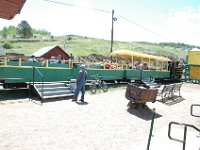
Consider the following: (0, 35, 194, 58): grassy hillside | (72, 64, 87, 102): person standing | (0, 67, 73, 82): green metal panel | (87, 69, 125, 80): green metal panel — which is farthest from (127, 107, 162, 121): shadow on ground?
(0, 35, 194, 58): grassy hillside

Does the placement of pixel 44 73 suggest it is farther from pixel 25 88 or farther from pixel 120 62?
pixel 120 62

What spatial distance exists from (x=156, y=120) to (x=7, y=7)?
721cm

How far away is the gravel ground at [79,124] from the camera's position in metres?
7.53

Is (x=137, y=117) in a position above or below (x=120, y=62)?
below

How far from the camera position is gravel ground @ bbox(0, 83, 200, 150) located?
7.53 m

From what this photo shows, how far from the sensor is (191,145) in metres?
7.81

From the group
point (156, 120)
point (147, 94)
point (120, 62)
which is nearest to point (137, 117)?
point (156, 120)

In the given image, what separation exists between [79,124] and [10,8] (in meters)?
4.77

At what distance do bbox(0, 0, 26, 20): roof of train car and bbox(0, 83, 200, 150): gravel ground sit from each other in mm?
3027

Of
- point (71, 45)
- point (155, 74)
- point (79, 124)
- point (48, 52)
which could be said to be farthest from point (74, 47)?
point (79, 124)

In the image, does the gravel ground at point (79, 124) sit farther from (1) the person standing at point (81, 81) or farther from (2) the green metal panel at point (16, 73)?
(2) the green metal panel at point (16, 73)

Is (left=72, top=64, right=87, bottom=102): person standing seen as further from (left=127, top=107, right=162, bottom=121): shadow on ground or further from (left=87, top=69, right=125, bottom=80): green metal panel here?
(left=87, top=69, right=125, bottom=80): green metal panel

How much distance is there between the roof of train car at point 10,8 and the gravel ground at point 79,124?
3.03m

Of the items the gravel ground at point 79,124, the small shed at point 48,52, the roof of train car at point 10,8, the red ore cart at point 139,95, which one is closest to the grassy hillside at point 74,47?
the small shed at point 48,52
